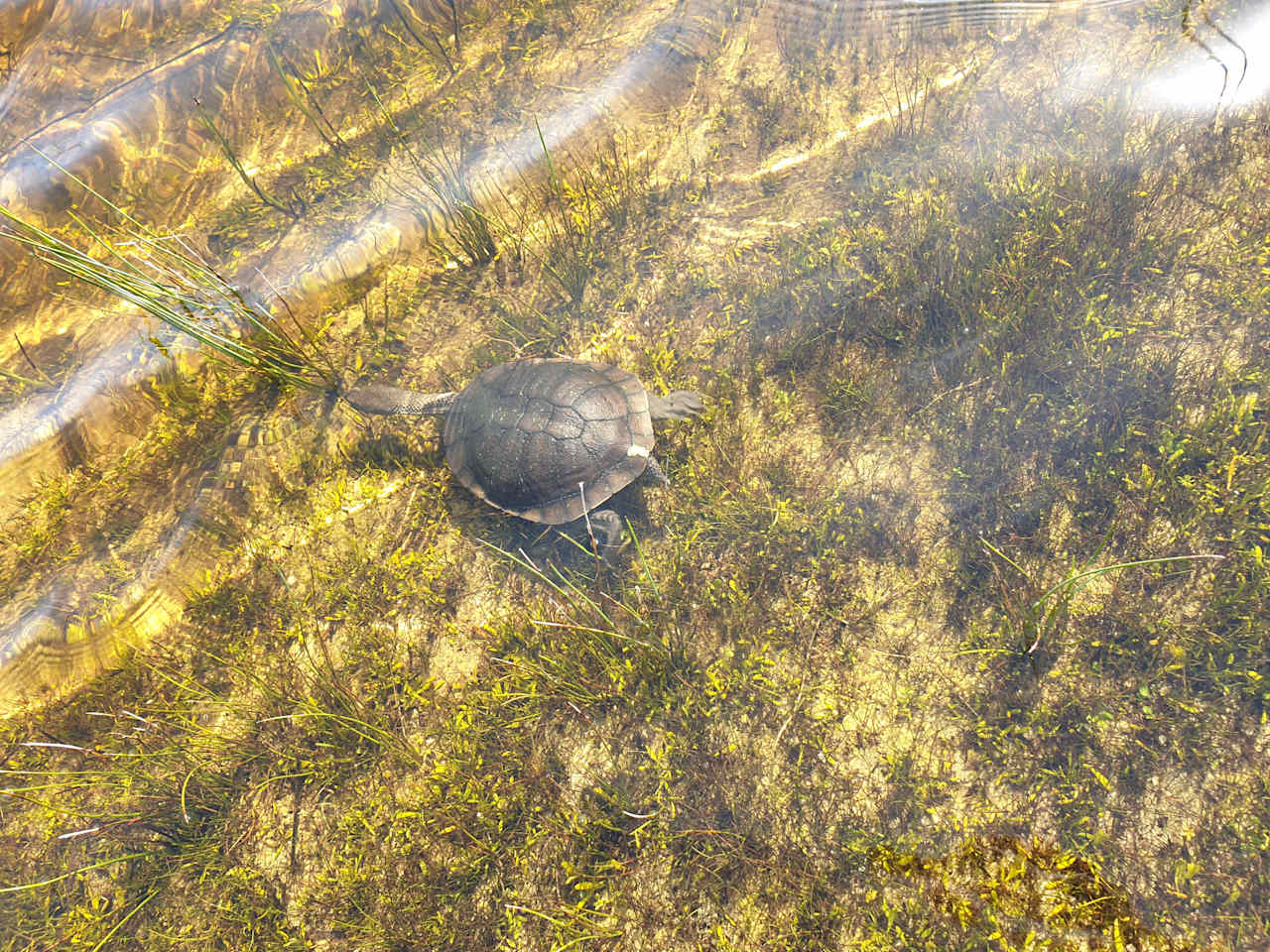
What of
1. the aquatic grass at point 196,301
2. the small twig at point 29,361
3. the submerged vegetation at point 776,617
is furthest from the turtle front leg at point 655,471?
the small twig at point 29,361

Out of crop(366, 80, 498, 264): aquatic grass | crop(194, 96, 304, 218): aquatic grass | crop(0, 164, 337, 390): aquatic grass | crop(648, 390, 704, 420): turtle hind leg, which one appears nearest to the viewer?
crop(0, 164, 337, 390): aquatic grass

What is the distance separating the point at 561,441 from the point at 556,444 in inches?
1.4

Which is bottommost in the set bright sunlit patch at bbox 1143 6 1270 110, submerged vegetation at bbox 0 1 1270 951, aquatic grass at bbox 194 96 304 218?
submerged vegetation at bbox 0 1 1270 951

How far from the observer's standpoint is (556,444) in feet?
12.0

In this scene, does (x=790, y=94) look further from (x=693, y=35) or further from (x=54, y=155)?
(x=54, y=155)

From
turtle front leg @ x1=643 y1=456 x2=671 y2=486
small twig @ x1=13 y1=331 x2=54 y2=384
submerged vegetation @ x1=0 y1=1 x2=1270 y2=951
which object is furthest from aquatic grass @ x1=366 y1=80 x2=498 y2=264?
small twig @ x1=13 y1=331 x2=54 y2=384

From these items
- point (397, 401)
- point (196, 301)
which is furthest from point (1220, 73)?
point (196, 301)

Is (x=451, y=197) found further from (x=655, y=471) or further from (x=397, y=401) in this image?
(x=655, y=471)

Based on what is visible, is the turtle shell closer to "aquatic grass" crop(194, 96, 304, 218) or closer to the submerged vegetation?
the submerged vegetation

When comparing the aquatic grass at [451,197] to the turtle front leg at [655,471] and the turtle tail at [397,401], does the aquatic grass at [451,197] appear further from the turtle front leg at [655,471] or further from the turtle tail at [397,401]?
the turtle front leg at [655,471]

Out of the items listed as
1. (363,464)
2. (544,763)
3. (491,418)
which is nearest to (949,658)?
(544,763)

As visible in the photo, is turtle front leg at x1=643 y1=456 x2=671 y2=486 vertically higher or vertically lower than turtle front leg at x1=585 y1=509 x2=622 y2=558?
higher

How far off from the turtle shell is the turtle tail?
0.36 meters

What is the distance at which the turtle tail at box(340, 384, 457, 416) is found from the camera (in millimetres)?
4023
